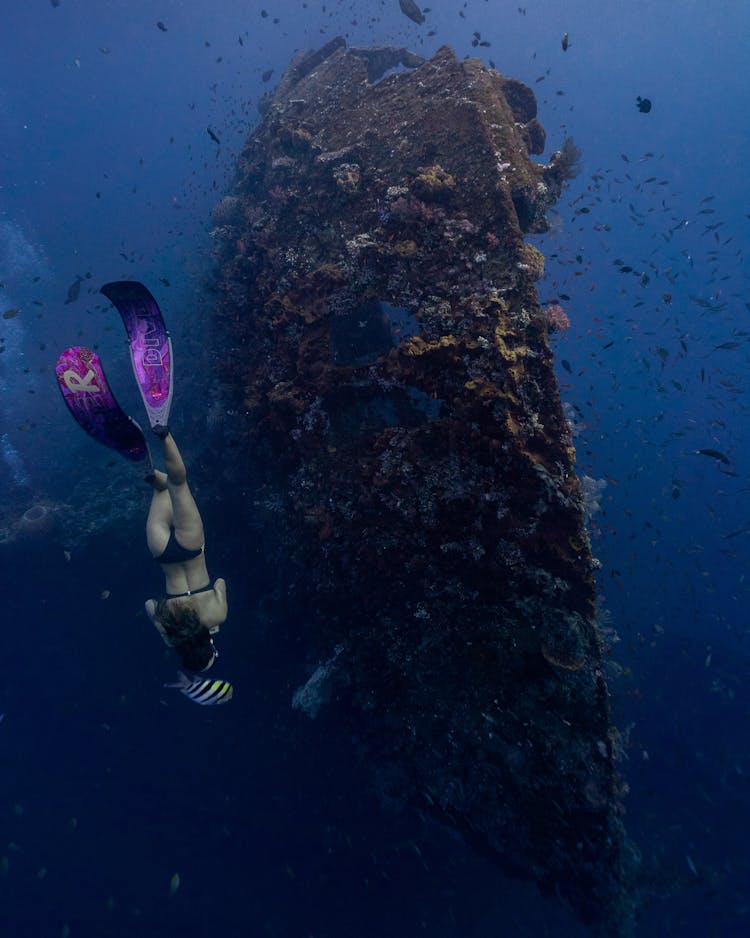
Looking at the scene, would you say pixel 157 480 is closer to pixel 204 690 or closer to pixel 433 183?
pixel 204 690

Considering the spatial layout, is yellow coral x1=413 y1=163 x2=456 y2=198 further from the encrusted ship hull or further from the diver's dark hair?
the diver's dark hair

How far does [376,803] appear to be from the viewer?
8781 millimetres

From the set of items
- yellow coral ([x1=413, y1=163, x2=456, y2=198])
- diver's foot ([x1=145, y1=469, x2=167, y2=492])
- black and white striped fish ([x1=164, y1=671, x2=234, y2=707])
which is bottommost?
black and white striped fish ([x1=164, y1=671, x2=234, y2=707])

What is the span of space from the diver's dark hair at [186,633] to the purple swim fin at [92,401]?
219cm

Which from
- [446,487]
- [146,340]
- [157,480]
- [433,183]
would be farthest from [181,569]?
[433,183]

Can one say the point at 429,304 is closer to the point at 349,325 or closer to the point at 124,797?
the point at 349,325

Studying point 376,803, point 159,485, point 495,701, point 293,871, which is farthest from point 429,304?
point 293,871

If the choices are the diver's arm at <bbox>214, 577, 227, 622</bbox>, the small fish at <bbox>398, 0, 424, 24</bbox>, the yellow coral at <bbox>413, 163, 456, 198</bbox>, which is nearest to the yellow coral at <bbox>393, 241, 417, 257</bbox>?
the yellow coral at <bbox>413, 163, 456, 198</bbox>

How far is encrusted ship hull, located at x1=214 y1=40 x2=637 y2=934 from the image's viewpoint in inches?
219

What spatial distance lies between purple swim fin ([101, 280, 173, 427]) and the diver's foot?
0.96 m

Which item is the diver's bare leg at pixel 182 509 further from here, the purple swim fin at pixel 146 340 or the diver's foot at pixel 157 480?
the purple swim fin at pixel 146 340

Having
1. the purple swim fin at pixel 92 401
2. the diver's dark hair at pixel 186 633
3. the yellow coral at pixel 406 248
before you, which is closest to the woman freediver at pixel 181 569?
the diver's dark hair at pixel 186 633

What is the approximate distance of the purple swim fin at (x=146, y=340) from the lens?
→ 20.4ft

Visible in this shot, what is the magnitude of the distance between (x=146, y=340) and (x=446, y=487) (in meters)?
4.78
